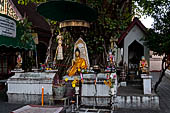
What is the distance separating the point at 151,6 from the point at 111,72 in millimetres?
4514

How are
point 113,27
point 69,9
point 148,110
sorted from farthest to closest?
1. point 113,27
2. point 69,9
3. point 148,110

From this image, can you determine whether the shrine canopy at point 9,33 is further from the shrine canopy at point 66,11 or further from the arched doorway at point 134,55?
the arched doorway at point 134,55

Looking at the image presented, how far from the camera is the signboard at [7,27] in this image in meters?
10.2

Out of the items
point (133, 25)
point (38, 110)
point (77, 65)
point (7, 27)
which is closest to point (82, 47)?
point (77, 65)

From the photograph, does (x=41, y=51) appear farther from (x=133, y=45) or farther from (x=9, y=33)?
(x=133, y=45)

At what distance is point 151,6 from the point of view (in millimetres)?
9953

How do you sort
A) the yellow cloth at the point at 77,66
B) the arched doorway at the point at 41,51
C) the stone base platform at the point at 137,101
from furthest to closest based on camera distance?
the arched doorway at the point at 41,51
the yellow cloth at the point at 77,66
the stone base platform at the point at 137,101

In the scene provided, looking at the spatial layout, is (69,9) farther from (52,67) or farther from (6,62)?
(6,62)

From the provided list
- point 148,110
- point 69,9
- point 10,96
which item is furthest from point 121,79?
point 10,96

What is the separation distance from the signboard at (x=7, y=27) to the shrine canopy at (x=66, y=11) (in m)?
2.34

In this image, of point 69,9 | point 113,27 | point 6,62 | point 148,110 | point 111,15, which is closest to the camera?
point 148,110

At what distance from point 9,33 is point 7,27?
1.22 ft

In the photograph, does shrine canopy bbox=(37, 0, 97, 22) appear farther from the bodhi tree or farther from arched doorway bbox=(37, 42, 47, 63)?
arched doorway bbox=(37, 42, 47, 63)

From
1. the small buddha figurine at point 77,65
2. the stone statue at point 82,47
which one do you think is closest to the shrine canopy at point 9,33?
the stone statue at point 82,47
